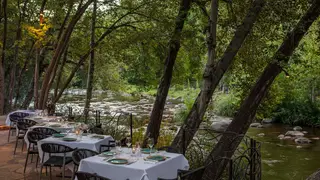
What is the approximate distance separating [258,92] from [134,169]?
4.21m

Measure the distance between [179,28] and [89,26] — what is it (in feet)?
17.0

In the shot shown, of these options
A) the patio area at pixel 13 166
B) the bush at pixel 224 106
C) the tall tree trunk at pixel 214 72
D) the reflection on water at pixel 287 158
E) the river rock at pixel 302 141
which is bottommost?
the reflection on water at pixel 287 158

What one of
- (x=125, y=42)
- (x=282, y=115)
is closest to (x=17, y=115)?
(x=125, y=42)

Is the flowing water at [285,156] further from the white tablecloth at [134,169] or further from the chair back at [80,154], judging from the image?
the chair back at [80,154]

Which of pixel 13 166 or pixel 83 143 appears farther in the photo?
pixel 13 166

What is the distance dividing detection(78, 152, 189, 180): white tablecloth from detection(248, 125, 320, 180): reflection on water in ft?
20.2

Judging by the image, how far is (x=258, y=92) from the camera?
7648mm

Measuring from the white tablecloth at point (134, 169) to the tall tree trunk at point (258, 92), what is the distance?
2.43 metres

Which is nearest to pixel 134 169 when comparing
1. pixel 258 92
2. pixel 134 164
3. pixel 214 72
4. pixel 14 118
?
pixel 134 164

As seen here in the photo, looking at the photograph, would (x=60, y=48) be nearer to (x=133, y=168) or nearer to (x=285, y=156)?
(x=133, y=168)

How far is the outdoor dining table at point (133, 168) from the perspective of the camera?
4402 millimetres

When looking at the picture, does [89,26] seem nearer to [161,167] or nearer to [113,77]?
[113,77]

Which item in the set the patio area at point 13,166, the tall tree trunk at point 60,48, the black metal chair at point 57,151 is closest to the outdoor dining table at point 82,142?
the black metal chair at point 57,151

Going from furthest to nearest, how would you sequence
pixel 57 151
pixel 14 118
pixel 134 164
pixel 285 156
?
pixel 285 156 → pixel 14 118 → pixel 57 151 → pixel 134 164
